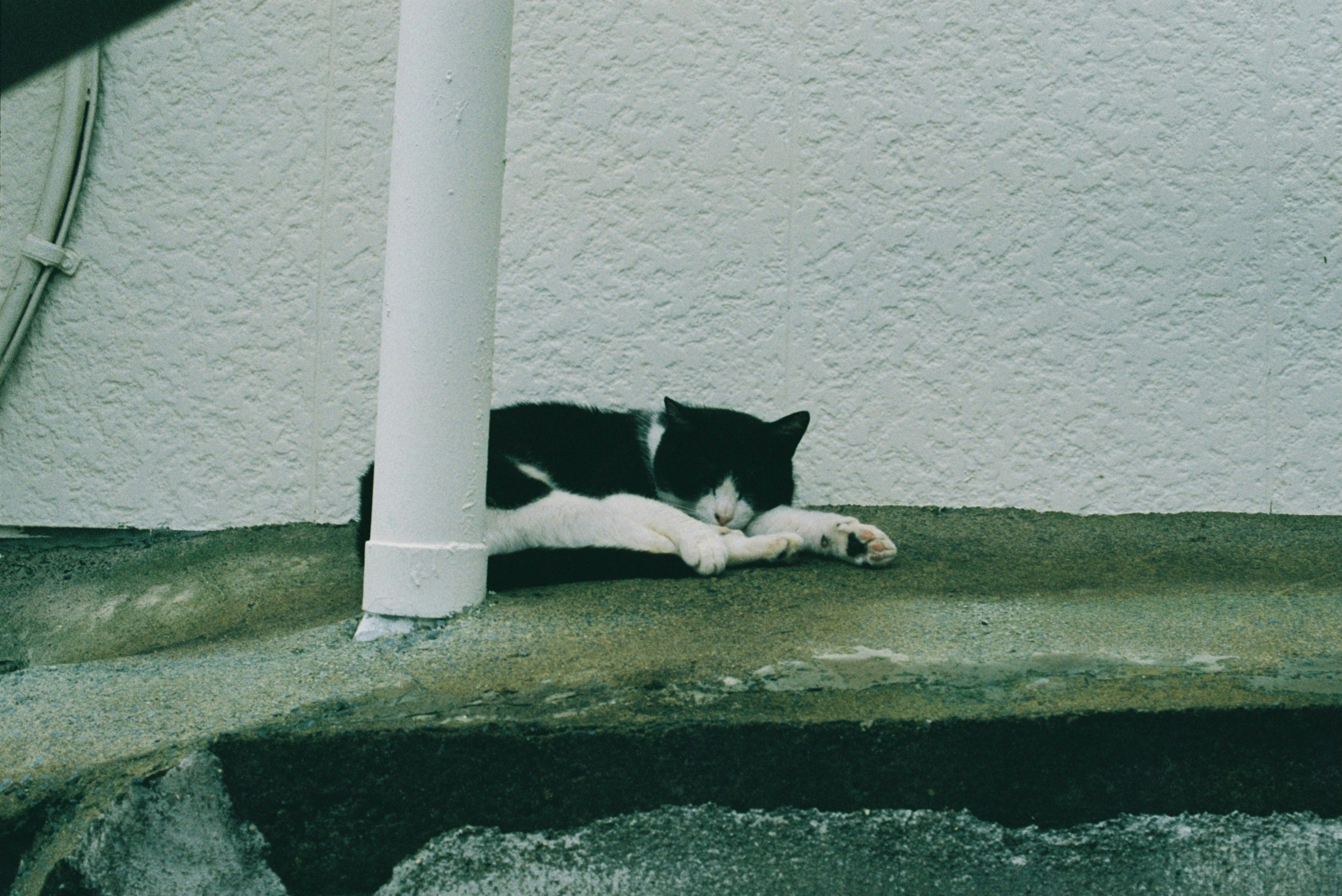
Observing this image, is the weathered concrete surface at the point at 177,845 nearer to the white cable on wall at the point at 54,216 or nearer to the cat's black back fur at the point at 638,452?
the cat's black back fur at the point at 638,452

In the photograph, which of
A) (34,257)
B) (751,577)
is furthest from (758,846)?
(34,257)

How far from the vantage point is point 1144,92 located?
10.2 ft

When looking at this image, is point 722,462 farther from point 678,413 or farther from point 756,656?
point 756,656

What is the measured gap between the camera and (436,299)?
6.67ft

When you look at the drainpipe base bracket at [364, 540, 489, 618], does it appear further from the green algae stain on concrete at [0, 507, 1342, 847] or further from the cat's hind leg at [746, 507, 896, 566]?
the cat's hind leg at [746, 507, 896, 566]

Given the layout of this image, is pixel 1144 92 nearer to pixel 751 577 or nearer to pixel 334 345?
pixel 751 577

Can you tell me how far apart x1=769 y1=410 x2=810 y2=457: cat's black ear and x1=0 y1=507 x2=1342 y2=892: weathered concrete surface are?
781mm

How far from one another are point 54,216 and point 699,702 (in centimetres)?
278

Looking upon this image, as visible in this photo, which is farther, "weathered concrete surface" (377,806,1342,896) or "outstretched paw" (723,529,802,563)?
"outstretched paw" (723,529,802,563)

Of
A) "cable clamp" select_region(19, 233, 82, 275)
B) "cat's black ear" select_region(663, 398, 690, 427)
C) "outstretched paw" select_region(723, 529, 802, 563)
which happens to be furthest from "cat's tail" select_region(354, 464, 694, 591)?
"cable clamp" select_region(19, 233, 82, 275)

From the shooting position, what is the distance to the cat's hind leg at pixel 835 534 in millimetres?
2469

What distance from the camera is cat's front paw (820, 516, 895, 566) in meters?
2.46

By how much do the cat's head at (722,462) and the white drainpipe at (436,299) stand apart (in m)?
0.86

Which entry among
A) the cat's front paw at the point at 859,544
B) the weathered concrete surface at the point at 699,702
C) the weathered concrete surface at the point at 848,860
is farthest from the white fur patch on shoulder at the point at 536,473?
the weathered concrete surface at the point at 848,860
